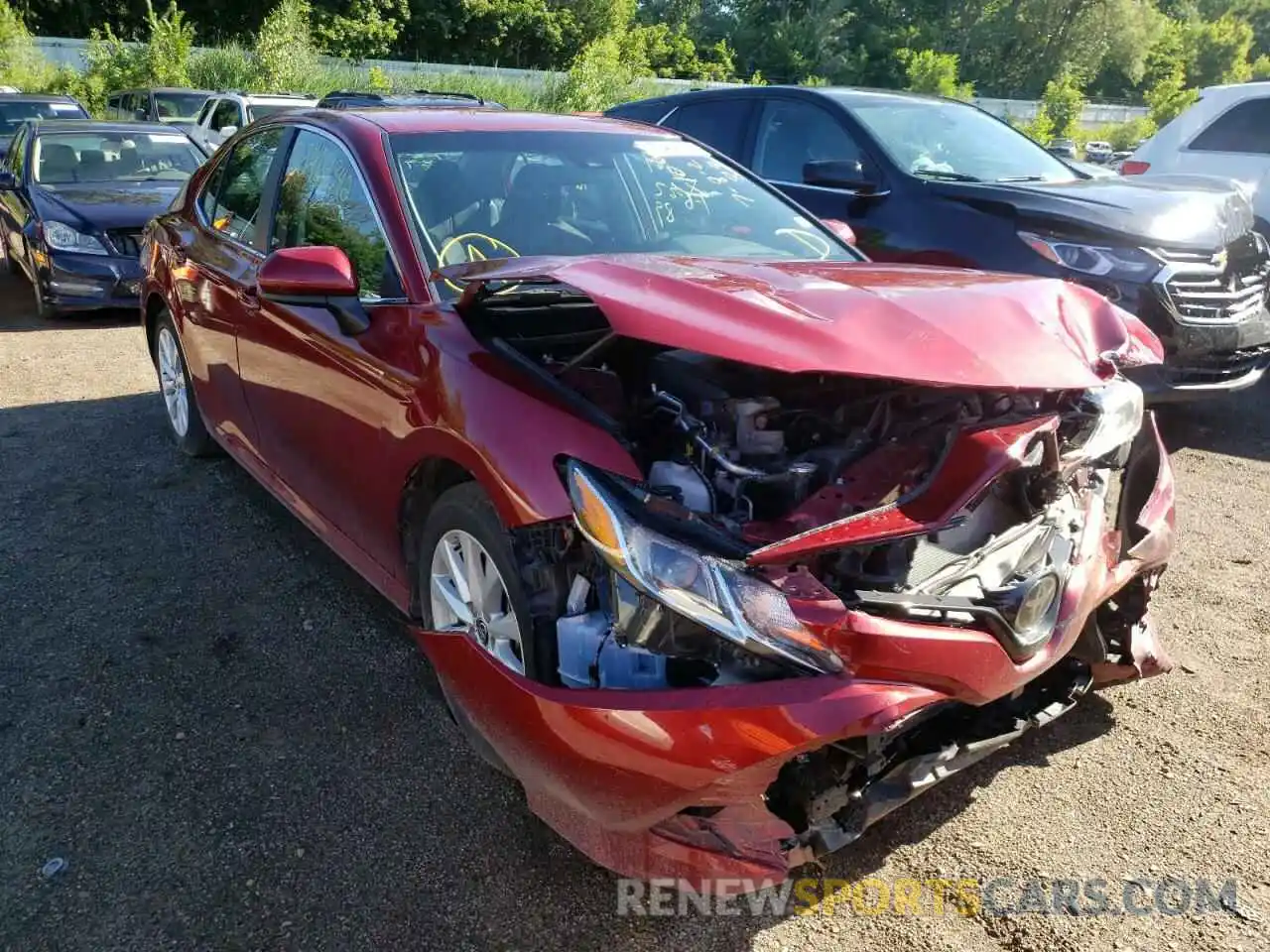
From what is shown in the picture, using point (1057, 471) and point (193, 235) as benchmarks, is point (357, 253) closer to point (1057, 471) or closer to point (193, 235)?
point (193, 235)

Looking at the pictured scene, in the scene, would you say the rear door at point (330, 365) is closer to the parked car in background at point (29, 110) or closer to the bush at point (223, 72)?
the parked car in background at point (29, 110)

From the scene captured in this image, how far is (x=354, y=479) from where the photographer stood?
3074mm

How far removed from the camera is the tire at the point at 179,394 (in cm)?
482

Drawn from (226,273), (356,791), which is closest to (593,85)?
(226,273)

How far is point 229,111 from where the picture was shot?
45.1 ft

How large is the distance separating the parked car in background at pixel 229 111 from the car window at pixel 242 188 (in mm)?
9034

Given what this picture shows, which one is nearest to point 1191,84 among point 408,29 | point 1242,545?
point 408,29

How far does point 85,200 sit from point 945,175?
7149mm

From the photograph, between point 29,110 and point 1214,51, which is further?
point 1214,51

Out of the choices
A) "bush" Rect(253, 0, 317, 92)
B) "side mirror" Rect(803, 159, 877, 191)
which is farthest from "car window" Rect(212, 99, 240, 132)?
"bush" Rect(253, 0, 317, 92)

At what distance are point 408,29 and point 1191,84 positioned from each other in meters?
45.3

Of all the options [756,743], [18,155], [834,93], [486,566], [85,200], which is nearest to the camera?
[756,743]

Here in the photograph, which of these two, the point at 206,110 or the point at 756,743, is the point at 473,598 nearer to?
the point at 756,743

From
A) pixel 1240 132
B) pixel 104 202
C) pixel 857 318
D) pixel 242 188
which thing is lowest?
pixel 104 202
